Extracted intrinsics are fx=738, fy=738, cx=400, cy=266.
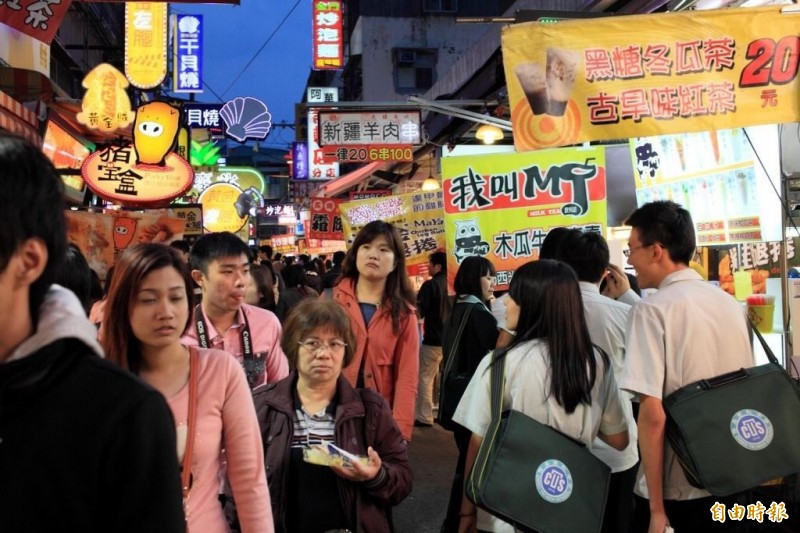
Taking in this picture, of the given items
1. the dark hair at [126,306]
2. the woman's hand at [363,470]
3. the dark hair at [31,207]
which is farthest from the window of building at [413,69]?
the dark hair at [31,207]

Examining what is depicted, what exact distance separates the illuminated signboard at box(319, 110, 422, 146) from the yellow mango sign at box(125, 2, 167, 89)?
6.30 meters

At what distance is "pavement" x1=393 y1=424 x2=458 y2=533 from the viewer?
20.9 ft

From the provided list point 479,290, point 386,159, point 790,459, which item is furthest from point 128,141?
point 790,459

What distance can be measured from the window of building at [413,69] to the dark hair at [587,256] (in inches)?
1302

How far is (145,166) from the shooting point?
1206cm

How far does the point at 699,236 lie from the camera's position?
5449 millimetres

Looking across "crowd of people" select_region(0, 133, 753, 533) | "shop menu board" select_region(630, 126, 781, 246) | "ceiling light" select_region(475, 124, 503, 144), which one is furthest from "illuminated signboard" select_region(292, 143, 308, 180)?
"crowd of people" select_region(0, 133, 753, 533)

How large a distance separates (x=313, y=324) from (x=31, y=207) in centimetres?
209

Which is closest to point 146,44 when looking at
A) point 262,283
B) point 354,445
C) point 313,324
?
point 262,283

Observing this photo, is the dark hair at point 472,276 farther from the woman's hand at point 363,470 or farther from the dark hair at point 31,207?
the dark hair at point 31,207

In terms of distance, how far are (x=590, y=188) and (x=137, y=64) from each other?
1461cm

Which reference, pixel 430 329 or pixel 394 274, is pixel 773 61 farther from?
pixel 430 329

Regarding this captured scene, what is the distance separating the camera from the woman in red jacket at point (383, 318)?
15.3ft

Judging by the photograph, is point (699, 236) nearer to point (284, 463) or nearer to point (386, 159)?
point (284, 463)
